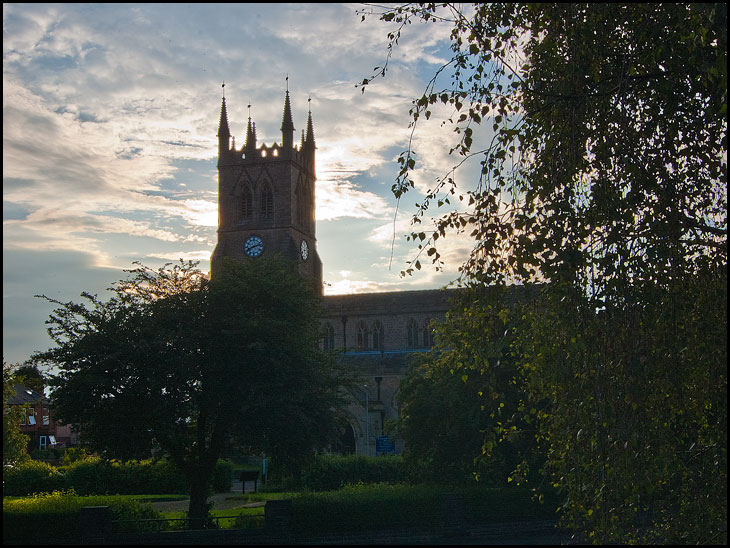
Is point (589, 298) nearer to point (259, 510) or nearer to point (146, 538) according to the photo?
point (146, 538)

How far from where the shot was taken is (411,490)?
24219 mm

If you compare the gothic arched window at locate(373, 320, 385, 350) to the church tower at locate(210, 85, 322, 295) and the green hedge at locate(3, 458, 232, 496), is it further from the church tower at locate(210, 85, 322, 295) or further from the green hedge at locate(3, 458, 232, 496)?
the green hedge at locate(3, 458, 232, 496)

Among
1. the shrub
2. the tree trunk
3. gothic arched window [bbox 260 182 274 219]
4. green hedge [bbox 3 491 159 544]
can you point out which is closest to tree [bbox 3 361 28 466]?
the shrub

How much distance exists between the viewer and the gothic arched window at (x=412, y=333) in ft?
197

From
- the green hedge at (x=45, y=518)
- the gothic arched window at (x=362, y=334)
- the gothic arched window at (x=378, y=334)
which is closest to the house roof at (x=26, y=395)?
the gothic arched window at (x=362, y=334)

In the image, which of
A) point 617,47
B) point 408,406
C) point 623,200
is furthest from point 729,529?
point 408,406

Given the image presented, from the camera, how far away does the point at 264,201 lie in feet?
213

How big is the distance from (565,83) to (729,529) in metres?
4.37

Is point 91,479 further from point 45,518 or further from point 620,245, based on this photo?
point 620,245

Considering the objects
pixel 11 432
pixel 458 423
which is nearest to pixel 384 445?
pixel 458 423

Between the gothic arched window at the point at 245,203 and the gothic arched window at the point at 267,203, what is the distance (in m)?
1.12

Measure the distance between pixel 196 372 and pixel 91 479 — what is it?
1453 cm

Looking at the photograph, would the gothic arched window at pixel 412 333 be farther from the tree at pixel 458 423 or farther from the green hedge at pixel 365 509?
the green hedge at pixel 365 509

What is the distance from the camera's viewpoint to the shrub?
1226 inches
